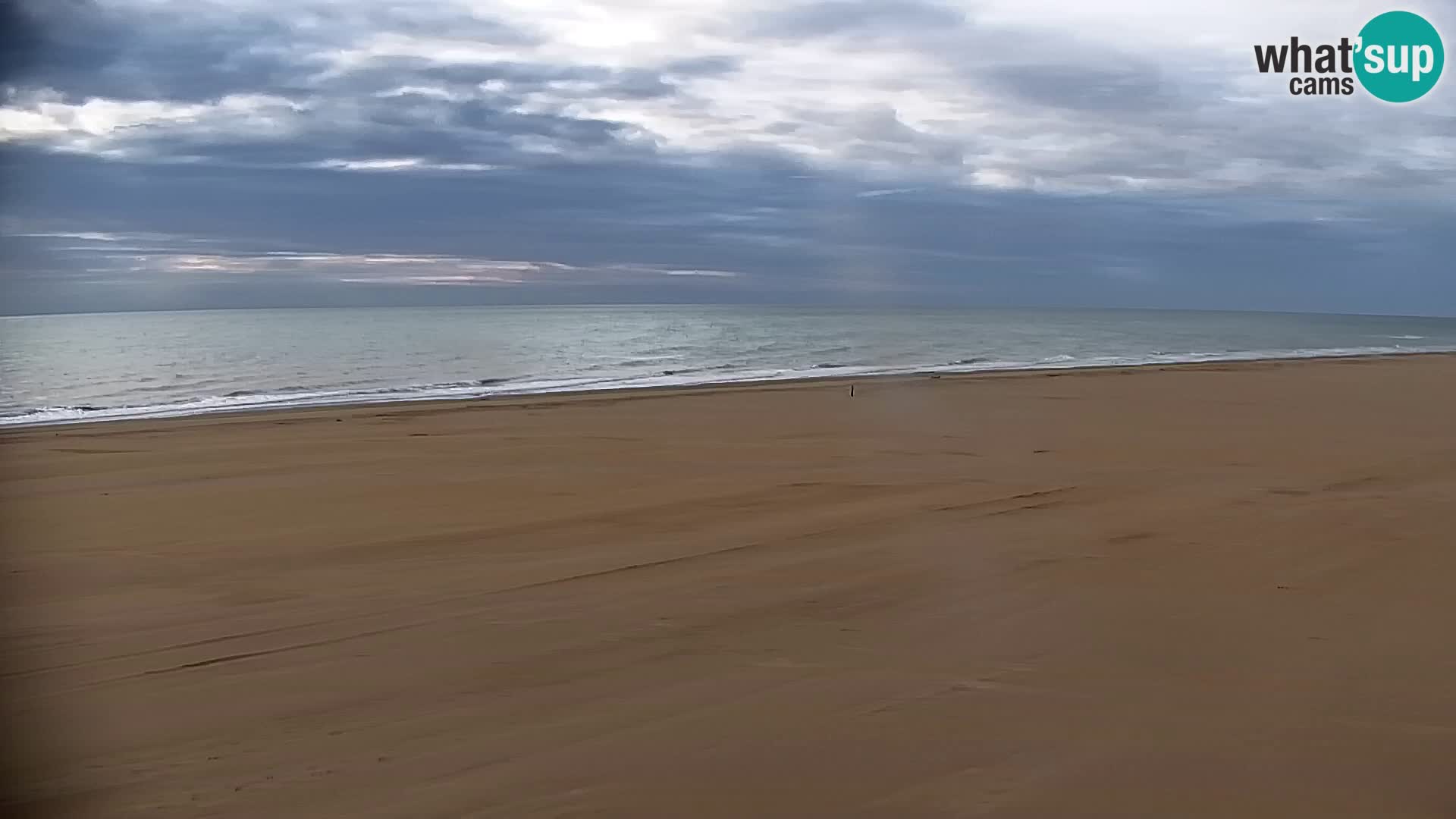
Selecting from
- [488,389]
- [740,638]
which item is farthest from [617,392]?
[740,638]

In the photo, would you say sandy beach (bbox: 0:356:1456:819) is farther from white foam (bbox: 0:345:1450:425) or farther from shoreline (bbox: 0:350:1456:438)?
white foam (bbox: 0:345:1450:425)

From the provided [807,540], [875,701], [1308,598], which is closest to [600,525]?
[807,540]

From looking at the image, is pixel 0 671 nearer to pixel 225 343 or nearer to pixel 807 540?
pixel 807 540

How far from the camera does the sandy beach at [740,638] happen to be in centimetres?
338

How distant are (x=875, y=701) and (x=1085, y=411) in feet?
40.3

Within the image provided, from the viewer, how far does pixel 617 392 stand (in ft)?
66.8

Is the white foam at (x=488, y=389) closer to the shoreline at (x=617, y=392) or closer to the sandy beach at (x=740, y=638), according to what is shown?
the shoreline at (x=617, y=392)

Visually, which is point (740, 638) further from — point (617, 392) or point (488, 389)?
point (488, 389)

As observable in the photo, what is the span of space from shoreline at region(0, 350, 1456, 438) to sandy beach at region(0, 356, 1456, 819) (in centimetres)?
656

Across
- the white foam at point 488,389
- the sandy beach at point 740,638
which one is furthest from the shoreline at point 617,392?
the sandy beach at point 740,638

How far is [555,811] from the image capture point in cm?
321

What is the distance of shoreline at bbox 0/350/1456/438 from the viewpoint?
54.5 feet

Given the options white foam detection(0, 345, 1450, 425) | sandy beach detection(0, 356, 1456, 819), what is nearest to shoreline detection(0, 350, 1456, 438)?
white foam detection(0, 345, 1450, 425)

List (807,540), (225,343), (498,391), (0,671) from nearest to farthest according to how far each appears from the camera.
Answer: (0,671) → (807,540) → (498,391) → (225,343)
